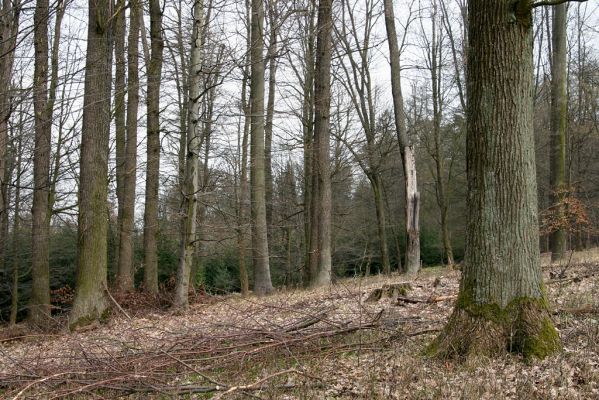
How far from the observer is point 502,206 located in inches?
185

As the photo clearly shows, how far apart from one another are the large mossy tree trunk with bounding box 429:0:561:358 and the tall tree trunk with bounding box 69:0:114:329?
759cm

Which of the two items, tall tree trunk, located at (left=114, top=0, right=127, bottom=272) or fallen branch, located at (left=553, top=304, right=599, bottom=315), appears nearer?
fallen branch, located at (left=553, top=304, right=599, bottom=315)

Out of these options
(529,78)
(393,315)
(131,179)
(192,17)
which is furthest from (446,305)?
(131,179)

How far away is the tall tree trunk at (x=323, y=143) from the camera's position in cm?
1438

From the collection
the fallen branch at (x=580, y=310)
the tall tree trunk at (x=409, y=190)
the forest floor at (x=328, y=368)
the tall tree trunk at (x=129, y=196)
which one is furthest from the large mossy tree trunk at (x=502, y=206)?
the tall tree trunk at (x=129, y=196)

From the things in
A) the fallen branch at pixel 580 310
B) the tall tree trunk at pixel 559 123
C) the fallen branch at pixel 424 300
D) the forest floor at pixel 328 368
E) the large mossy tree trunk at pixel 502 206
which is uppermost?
the tall tree trunk at pixel 559 123

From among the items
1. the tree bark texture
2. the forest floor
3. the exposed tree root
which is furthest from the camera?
the tree bark texture

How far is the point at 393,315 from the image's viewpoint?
251 inches

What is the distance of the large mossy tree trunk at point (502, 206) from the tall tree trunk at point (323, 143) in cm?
937

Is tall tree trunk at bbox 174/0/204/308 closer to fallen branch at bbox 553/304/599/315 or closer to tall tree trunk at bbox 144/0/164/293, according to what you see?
tall tree trunk at bbox 144/0/164/293

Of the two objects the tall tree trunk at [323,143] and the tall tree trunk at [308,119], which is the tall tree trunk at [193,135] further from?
the tall tree trunk at [308,119]

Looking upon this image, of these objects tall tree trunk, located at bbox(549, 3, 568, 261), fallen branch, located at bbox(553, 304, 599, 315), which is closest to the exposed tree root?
fallen branch, located at bbox(553, 304, 599, 315)

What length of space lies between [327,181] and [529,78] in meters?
9.82

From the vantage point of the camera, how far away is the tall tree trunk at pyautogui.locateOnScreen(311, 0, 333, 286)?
14375 mm
